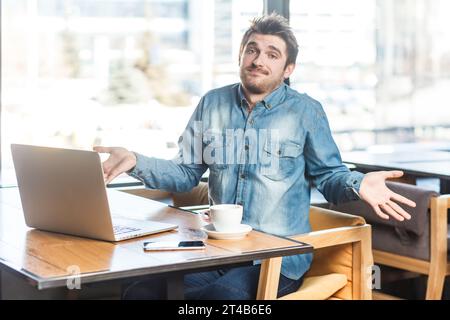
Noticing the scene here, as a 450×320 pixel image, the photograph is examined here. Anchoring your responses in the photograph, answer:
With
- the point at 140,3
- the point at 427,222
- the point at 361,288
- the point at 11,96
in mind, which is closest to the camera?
the point at 361,288

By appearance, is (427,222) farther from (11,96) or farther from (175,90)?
(11,96)

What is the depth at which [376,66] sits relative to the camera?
16.4ft

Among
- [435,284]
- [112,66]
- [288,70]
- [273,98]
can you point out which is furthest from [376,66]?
[273,98]

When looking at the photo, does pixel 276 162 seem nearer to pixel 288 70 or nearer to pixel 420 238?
pixel 288 70

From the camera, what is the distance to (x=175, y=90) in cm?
402

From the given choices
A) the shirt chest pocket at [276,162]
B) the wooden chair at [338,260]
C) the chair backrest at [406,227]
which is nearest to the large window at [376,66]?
the chair backrest at [406,227]

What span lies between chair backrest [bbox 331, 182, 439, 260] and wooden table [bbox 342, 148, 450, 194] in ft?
0.78

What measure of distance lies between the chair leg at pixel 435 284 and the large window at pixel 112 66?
1420 mm

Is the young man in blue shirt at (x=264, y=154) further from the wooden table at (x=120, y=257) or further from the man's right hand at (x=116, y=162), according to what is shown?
the wooden table at (x=120, y=257)

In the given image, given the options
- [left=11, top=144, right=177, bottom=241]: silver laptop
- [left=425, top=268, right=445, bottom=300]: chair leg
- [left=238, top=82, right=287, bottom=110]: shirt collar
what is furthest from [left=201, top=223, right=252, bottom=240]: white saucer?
[left=425, top=268, right=445, bottom=300]: chair leg

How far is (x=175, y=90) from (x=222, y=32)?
0.37 metres

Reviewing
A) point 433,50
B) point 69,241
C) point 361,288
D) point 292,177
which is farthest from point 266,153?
point 433,50

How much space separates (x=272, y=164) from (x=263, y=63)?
0.34 metres

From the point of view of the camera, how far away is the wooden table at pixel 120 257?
1.81 metres
